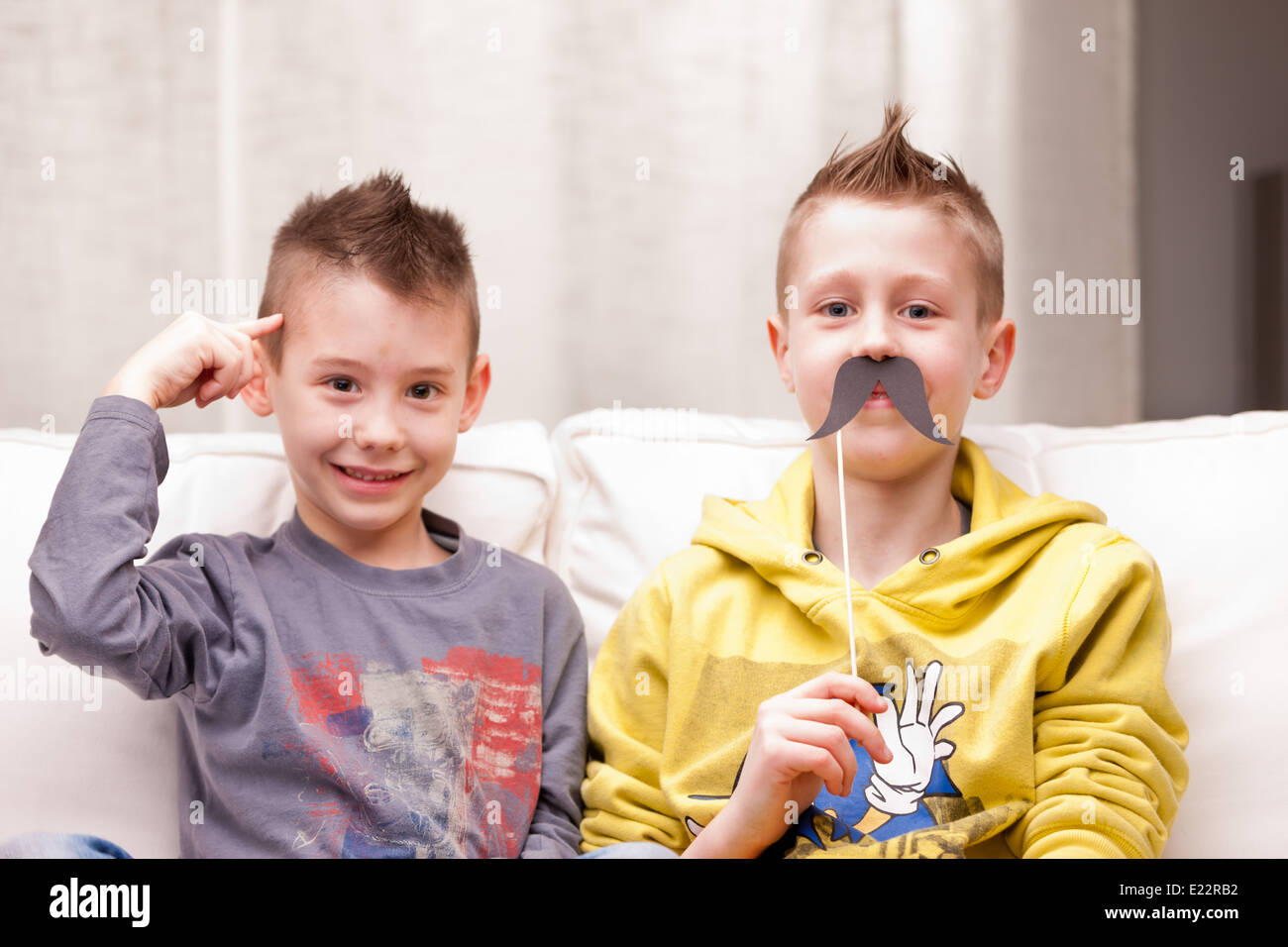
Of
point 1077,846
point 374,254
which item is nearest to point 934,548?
point 1077,846

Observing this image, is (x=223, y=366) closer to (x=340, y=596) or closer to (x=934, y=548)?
(x=340, y=596)

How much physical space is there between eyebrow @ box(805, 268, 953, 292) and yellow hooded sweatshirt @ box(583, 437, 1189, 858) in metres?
0.20

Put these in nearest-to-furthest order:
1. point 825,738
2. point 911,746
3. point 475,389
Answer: point 825,738 → point 911,746 → point 475,389

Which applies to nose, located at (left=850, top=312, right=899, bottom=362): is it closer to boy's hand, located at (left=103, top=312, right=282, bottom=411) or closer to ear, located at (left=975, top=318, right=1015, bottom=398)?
ear, located at (left=975, top=318, right=1015, bottom=398)

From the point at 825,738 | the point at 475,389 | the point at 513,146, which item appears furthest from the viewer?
the point at 513,146

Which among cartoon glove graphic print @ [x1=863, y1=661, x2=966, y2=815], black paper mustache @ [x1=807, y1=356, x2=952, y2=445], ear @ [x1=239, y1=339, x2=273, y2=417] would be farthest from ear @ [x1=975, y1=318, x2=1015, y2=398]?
ear @ [x1=239, y1=339, x2=273, y2=417]

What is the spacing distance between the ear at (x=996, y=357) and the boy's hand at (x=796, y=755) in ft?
1.33

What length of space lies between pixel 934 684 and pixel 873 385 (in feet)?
0.90

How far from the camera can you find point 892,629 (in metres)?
1.01

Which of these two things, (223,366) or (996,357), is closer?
(223,366)

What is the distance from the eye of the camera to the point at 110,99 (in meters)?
1.70

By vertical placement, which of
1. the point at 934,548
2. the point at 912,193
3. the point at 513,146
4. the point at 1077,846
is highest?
the point at 513,146

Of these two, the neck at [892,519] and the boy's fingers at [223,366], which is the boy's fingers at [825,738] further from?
the boy's fingers at [223,366]
